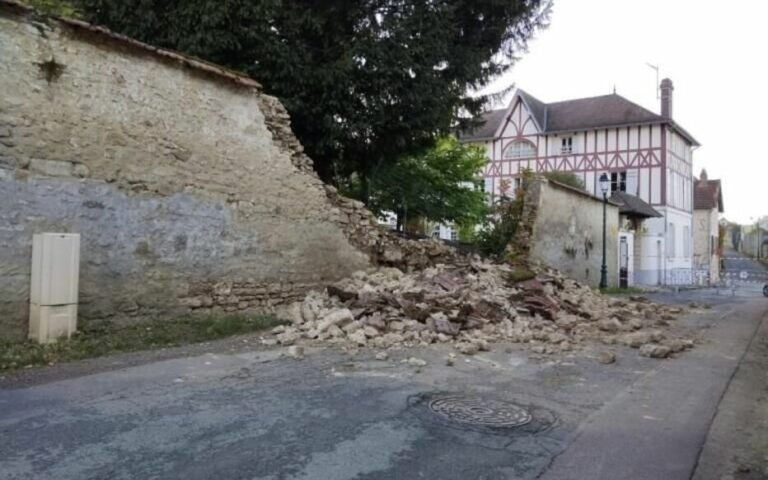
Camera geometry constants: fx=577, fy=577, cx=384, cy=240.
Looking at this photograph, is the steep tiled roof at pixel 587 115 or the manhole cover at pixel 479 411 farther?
the steep tiled roof at pixel 587 115

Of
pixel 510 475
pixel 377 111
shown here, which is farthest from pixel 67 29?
pixel 510 475

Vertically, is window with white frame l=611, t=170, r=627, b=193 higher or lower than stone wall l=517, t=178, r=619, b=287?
higher

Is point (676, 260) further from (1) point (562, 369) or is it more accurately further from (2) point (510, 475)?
(2) point (510, 475)

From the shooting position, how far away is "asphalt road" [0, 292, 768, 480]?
136 inches

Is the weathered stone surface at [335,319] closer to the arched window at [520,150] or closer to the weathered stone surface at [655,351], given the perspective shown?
the weathered stone surface at [655,351]

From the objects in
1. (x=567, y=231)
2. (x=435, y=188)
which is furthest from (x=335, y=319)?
(x=435, y=188)

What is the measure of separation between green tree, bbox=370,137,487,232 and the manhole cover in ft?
43.9

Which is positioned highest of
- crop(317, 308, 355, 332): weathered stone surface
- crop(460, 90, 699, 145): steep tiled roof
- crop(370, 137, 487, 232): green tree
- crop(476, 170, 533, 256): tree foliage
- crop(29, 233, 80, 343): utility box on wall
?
crop(460, 90, 699, 145): steep tiled roof

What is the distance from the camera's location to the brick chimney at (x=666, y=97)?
32281 mm

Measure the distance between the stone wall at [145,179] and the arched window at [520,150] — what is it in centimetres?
2679

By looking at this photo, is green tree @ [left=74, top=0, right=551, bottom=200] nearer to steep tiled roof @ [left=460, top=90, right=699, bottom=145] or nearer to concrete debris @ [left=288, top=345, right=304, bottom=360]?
concrete debris @ [left=288, top=345, right=304, bottom=360]

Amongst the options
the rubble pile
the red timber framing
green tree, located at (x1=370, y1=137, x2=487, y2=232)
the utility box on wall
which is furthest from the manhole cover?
the red timber framing

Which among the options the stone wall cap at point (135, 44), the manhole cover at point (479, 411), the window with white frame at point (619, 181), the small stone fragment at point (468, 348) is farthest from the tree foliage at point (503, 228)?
the window with white frame at point (619, 181)

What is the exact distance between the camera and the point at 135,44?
7.48 meters
